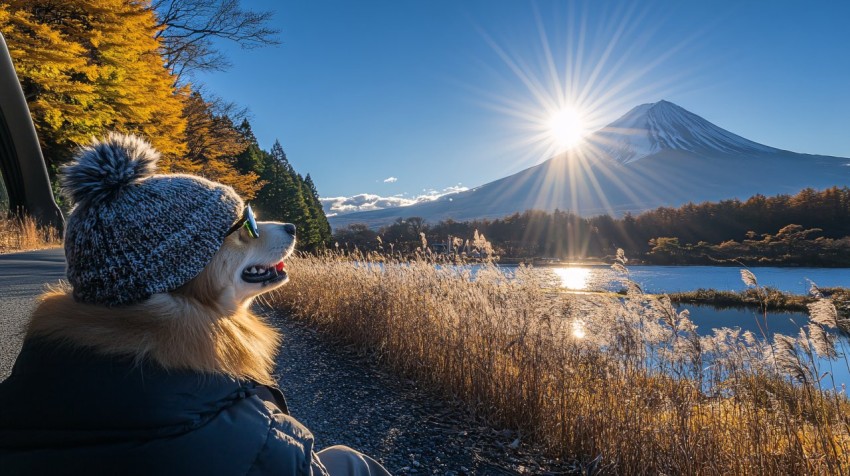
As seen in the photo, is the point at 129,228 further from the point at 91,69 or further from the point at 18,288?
the point at 91,69

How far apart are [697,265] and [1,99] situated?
32322 mm

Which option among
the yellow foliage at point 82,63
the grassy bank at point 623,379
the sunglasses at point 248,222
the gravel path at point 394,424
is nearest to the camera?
the sunglasses at point 248,222

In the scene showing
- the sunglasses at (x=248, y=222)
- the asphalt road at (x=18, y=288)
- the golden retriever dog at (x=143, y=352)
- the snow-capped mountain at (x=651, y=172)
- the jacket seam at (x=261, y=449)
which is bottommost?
the asphalt road at (x=18, y=288)

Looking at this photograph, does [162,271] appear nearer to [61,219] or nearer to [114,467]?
[114,467]

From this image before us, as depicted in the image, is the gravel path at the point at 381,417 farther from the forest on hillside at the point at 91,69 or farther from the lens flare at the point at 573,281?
the forest on hillside at the point at 91,69

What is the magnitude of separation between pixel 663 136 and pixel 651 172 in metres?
12.6

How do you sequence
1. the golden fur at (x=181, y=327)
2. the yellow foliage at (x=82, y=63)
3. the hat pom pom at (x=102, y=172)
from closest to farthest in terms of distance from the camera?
1. the golden fur at (x=181, y=327)
2. the hat pom pom at (x=102, y=172)
3. the yellow foliage at (x=82, y=63)

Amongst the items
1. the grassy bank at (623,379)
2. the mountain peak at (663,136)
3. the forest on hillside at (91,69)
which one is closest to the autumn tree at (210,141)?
the forest on hillside at (91,69)

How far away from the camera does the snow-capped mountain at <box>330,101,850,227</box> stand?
116 m

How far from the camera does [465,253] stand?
5.88 metres

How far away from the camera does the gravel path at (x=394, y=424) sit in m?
2.90

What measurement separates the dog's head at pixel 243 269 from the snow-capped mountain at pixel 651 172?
111297 mm

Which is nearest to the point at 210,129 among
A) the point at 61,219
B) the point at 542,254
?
the point at 61,219

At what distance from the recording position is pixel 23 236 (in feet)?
38.2
